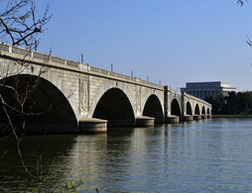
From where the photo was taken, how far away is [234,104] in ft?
473

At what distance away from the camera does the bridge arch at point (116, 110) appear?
49.8m

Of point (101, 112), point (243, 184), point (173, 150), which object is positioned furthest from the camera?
point (101, 112)

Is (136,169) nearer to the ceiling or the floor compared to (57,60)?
nearer to the floor

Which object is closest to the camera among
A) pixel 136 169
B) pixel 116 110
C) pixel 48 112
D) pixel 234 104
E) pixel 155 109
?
pixel 136 169

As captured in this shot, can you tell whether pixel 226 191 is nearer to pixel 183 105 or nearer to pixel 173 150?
pixel 173 150

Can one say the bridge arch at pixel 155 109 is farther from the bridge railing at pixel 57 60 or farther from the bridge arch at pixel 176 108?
the bridge arch at pixel 176 108

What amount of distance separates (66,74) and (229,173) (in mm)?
20548

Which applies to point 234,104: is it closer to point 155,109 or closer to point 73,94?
point 155,109

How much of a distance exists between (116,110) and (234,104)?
10092 centimetres

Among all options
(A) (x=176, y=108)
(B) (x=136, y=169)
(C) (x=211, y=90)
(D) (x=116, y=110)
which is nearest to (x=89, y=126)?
(D) (x=116, y=110)

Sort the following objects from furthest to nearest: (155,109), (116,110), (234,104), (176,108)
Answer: (234,104) < (176,108) < (155,109) < (116,110)

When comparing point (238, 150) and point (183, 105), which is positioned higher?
point (183, 105)

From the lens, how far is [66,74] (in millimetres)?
33031

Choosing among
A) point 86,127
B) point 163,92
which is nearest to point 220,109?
point 163,92
